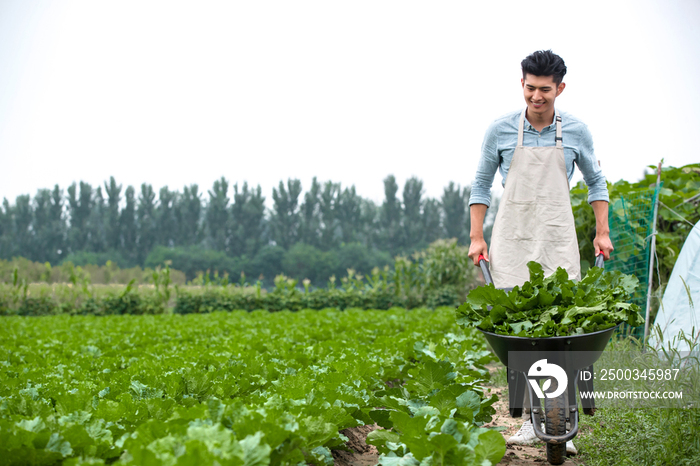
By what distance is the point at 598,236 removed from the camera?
2.75 metres

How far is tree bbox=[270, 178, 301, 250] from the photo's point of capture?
145 ft

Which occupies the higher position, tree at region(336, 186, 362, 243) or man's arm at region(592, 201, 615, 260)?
tree at region(336, 186, 362, 243)

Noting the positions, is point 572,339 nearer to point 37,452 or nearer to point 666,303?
point 37,452

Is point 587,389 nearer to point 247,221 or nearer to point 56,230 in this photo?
point 247,221

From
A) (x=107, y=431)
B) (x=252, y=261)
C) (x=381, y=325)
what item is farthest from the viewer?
(x=252, y=261)

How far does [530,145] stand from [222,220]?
43555 millimetres

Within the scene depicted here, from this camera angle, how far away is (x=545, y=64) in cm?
249

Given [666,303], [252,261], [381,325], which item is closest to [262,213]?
[252,261]

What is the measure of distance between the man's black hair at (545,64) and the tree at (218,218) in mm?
42477

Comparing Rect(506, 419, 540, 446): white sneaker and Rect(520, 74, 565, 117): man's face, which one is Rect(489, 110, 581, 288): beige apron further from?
Rect(506, 419, 540, 446): white sneaker

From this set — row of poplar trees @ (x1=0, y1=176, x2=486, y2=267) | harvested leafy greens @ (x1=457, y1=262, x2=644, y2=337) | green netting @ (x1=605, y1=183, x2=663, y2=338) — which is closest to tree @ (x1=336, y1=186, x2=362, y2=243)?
row of poplar trees @ (x1=0, y1=176, x2=486, y2=267)

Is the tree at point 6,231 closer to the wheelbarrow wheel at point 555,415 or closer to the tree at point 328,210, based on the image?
the tree at point 328,210

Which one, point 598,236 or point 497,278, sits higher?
point 598,236

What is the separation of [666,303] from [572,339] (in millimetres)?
2801
